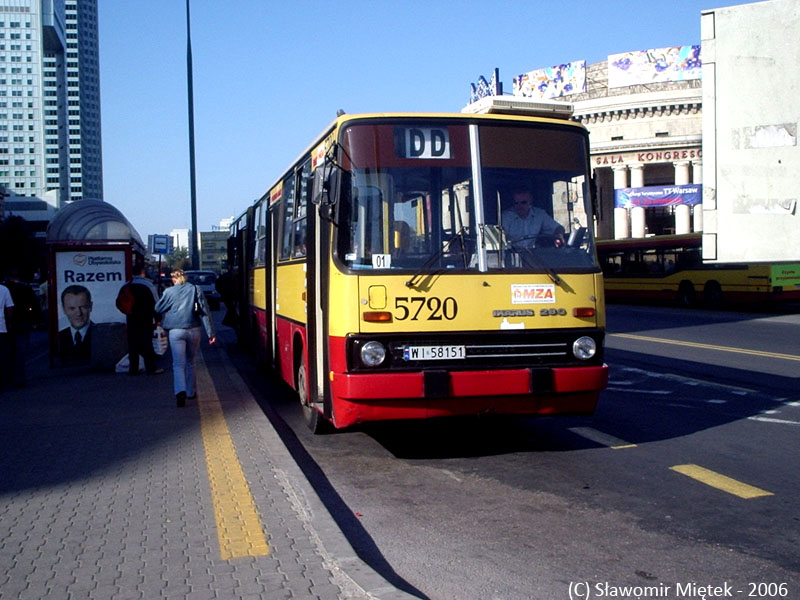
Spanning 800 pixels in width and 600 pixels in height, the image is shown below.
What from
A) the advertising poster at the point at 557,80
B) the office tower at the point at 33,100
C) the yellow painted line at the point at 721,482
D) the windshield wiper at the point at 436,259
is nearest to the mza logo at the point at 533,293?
the windshield wiper at the point at 436,259

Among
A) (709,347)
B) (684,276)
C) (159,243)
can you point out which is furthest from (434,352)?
(684,276)

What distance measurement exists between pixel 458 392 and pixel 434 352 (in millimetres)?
381

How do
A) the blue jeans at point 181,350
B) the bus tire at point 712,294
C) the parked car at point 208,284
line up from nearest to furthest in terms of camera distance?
the blue jeans at point 181,350
the bus tire at point 712,294
the parked car at point 208,284

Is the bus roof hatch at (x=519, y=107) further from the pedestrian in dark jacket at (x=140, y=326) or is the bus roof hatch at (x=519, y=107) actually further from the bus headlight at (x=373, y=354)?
the pedestrian in dark jacket at (x=140, y=326)

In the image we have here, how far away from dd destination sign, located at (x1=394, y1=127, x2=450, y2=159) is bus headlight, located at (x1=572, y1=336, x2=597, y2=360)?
1.95m

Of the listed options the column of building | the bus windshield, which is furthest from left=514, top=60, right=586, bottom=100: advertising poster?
the bus windshield

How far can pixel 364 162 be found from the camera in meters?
6.95

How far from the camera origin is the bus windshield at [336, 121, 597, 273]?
6.88 metres

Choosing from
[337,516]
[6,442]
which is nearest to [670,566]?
[337,516]

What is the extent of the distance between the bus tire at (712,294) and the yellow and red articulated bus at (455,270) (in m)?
25.6

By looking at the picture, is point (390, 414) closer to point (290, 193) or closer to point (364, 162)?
point (364, 162)

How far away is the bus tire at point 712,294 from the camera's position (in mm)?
31041

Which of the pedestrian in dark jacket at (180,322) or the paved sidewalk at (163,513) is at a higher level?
the pedestrian in dark jacket at (180,322)

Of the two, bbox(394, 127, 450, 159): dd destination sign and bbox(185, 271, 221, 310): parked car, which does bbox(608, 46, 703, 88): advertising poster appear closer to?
bbox(185, 271, 221, 310): parked car
